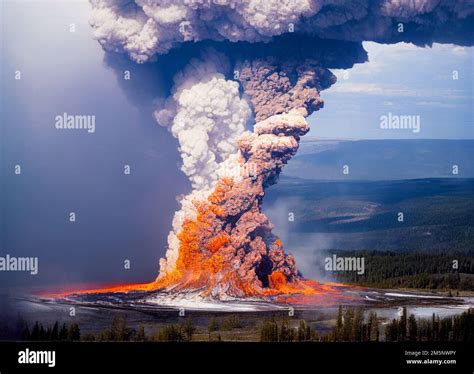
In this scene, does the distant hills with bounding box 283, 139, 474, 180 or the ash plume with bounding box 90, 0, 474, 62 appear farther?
the distant hills with bounding box 283, 139, 474, 180

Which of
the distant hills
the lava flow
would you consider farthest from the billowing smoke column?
the distant hills

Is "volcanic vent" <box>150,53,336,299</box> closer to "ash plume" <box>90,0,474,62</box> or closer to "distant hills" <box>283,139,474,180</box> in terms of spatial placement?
"distant hills" <box>283,139,474,180</box>

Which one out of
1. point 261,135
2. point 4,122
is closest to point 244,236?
point 261,135

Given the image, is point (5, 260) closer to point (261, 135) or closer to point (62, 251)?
point (62, 251)

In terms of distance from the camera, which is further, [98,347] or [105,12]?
[105,12]

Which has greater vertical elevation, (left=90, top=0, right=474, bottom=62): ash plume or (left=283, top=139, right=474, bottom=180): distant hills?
(left=90, top=0, right=474, bottom=62): ash plume

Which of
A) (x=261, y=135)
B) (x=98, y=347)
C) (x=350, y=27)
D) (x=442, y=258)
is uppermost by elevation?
(x=350, y=27)

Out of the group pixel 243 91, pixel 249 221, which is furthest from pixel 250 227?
pixel 243 91
